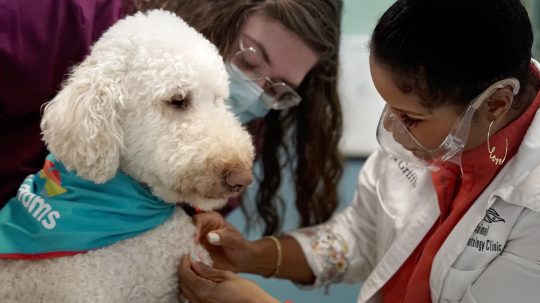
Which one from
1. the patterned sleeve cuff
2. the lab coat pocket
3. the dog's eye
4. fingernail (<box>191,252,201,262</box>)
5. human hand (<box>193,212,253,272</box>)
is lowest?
the patterned sleeve cuff

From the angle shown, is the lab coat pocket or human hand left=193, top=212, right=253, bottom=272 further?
human hand left=193, top=212, right=253, bottom=272

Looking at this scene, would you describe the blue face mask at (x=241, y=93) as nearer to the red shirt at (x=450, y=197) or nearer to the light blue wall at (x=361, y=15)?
the red shirt at (x=450, y=197)

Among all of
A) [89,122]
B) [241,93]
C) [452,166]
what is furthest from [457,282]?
[89,122]

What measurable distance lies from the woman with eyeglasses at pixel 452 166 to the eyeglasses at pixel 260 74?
274mm

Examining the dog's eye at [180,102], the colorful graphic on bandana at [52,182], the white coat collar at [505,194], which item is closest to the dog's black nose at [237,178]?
the dog's eye at [180,102]

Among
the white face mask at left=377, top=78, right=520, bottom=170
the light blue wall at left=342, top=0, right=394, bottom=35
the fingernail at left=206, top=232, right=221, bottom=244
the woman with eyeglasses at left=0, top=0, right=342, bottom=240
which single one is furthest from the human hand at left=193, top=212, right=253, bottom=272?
the light blue wall at left=342, top=0, right=394, bottom=35

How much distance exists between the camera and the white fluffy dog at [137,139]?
0.94m

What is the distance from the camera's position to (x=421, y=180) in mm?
1295

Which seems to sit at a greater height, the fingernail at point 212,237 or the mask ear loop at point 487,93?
the mask ear loop at point 487,93

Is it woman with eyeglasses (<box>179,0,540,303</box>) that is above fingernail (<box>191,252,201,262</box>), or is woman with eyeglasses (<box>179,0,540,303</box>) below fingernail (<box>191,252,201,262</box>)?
above

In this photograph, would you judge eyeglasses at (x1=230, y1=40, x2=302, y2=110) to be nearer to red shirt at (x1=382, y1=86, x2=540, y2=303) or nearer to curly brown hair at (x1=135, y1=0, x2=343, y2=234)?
curly brown hair at (x1=135, y1=0, x2=343, y2=234)

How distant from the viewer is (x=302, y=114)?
1545 mm

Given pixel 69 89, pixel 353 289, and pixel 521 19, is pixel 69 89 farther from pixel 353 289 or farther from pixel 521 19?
pixel 353 289

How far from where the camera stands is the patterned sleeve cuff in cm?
148
